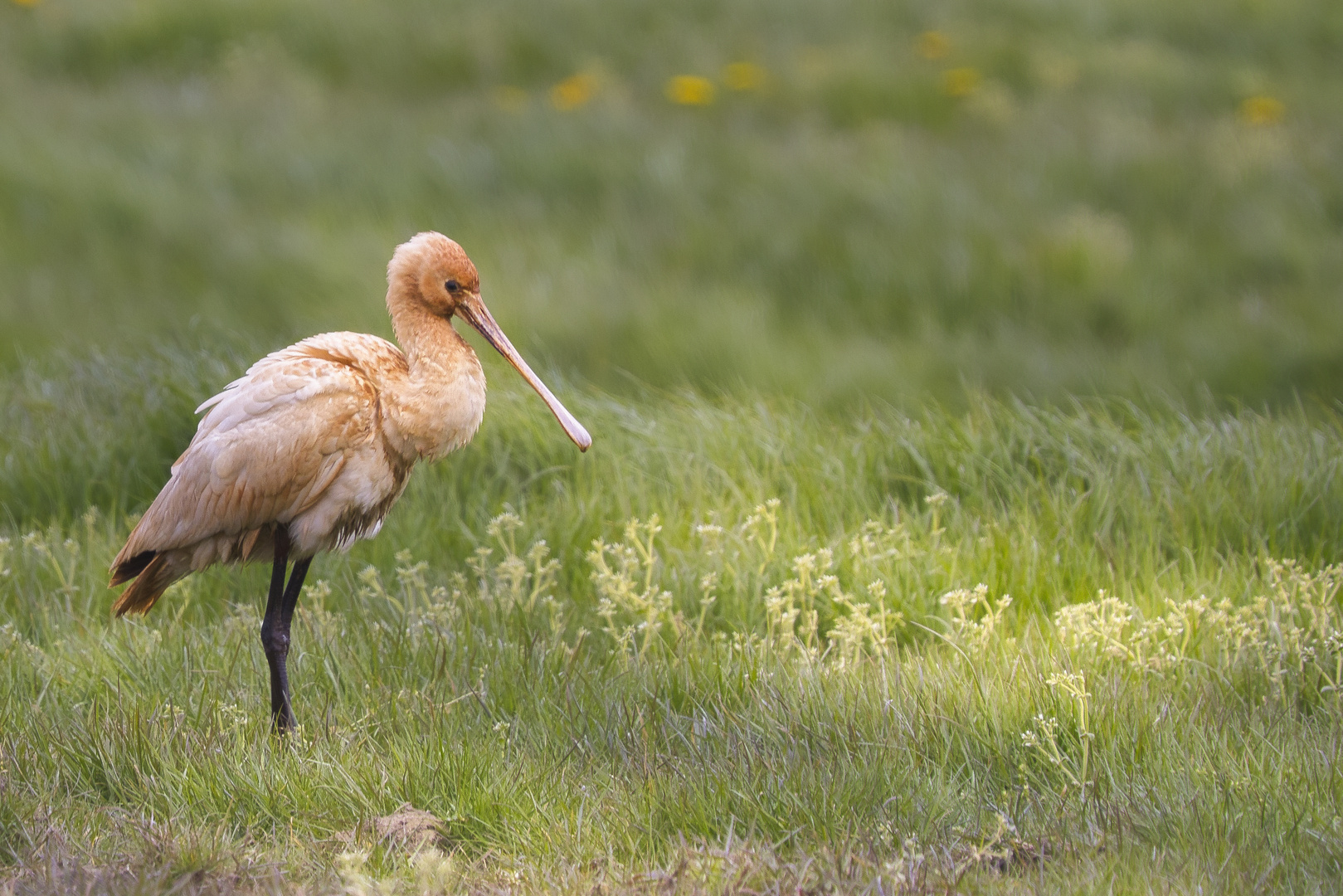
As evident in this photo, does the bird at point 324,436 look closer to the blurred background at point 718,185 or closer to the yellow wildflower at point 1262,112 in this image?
the blurred background at point 718,185

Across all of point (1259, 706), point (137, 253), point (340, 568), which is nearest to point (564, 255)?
point (137, 253)

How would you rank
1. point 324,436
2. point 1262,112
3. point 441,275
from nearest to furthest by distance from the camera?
point 324,436
point 441,275
point 1262,112

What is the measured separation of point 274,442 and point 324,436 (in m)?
0.13

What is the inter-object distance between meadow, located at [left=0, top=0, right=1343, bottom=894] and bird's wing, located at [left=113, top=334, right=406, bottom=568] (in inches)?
17.1

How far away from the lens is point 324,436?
126 inches

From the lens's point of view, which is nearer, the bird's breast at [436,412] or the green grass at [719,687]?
the green grass at [719,687]

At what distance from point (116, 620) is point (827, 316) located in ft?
13.4

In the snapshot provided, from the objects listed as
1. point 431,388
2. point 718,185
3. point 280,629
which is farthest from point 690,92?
point 280,629

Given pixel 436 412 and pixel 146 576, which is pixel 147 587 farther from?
pixel 436 412

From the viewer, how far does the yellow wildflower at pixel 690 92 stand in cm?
953

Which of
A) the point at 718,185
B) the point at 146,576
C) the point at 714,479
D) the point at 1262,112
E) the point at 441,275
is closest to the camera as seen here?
→ the point at 441,275

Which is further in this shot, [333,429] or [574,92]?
[574,92]

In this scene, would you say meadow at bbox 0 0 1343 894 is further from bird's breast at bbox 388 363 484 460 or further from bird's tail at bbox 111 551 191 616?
bird's breast at bbox 388 363 484 460

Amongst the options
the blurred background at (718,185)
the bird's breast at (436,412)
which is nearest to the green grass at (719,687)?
the bird's breast at (436,412)
